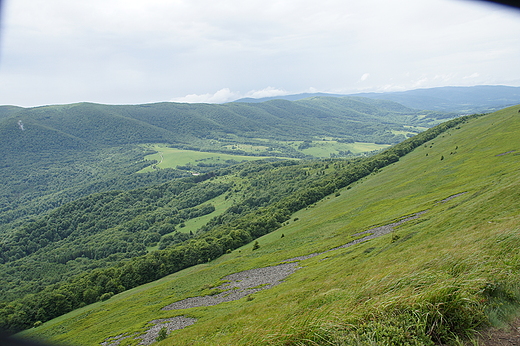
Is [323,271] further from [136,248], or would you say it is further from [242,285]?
[136,248]

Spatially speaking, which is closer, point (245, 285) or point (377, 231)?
point (377, 231)

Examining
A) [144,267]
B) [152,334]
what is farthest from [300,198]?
[152,334]

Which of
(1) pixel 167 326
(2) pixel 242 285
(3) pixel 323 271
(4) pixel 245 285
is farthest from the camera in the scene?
(2) pixel 242 285

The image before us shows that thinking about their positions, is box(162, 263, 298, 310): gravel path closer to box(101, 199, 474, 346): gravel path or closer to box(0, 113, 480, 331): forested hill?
box(101, 199, 474, 346): gravel path

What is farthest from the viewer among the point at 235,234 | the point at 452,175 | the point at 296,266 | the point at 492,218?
the point at 235,234

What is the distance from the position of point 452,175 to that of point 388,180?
26192 mm

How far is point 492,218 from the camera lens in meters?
18.8

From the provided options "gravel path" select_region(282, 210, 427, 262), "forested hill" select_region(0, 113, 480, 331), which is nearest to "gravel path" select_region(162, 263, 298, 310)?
"gravel path" select_region(282, 210, 427, 262)

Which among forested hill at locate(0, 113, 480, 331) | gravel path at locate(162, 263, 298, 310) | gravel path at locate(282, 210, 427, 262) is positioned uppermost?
gravel path at locate(282, 210, 427, 262)

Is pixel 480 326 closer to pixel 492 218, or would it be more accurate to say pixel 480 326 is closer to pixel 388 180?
pixel 492 218

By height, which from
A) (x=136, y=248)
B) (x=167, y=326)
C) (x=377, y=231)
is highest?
(x=377, y=231)

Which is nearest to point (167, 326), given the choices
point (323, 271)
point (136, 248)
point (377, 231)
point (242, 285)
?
point (242, 285)

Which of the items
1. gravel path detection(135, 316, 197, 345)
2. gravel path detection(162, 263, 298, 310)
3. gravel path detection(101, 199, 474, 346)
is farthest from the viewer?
gravel path detection(162, 263, 298, 310)

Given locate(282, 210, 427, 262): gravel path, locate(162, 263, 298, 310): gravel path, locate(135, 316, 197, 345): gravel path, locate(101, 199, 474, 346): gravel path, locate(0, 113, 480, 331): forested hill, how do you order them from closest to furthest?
locate(135, 316, 197, 345): gravel path < locate(101, 199, 474, 346): gravel path < locate(162, 263, 298, 310): gravel path < locate(282, 210, 427, 262): gravel path < locate(0, 113, 480, 331): forested hill
